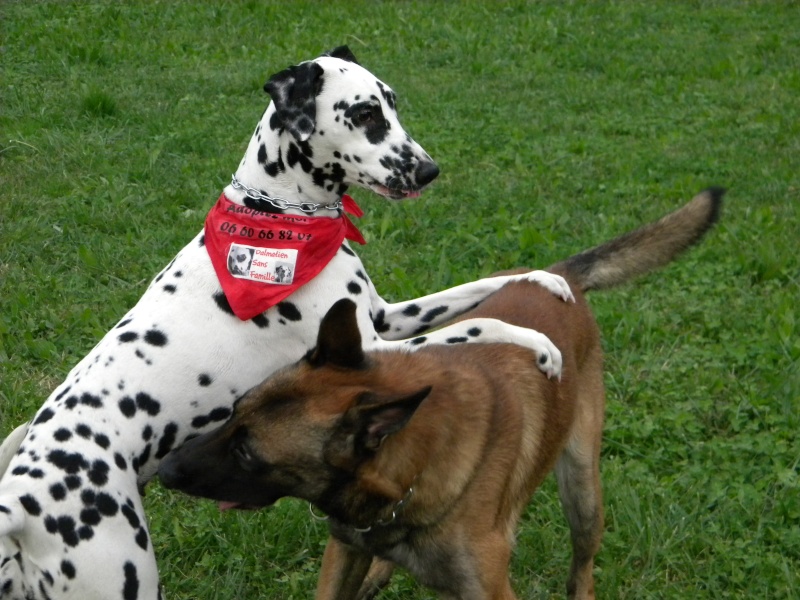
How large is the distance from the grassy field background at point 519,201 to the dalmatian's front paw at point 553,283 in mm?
1083

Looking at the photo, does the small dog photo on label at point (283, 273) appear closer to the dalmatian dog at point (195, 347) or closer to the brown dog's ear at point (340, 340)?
the dalmatian dog at point (195, 347)

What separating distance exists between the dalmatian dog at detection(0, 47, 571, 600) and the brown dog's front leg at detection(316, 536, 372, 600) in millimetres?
721

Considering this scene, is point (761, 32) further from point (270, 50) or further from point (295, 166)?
point (295, 166)

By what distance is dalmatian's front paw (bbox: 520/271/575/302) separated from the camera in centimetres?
480

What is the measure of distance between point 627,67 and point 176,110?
5076mm

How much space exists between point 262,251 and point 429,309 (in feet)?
2.91

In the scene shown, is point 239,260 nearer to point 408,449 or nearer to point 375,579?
point 408,449

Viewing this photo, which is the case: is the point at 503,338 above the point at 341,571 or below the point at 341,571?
above

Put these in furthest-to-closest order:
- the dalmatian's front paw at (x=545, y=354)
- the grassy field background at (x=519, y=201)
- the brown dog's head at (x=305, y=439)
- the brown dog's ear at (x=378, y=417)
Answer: the grassy field background at (x=519, y=201)
the dalmatian's front paw at (x=545, y=354)
the brown dog's head at (x=305, y=439)
the brown dog's ear at (x=378, y=417)

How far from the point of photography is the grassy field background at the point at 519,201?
505cm

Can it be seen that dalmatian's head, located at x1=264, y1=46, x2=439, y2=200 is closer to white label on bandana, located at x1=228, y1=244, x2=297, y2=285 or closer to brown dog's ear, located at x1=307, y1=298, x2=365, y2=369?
white label on bandana, located at x1=228, y1=244, x2=297, y2=285

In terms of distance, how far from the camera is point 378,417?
354 cm

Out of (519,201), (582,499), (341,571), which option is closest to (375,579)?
(341,571)

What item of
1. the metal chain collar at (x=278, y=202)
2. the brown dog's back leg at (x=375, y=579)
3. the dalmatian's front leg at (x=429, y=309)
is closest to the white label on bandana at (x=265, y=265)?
the metal chain collar at (x=278, y=202)
